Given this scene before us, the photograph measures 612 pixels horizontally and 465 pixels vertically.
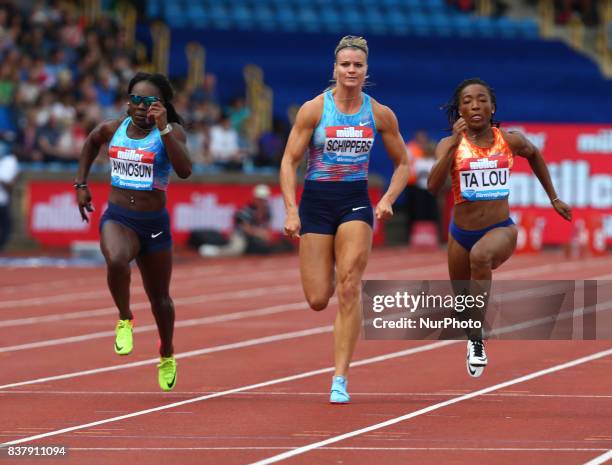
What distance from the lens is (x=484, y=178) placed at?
1058 centimetres

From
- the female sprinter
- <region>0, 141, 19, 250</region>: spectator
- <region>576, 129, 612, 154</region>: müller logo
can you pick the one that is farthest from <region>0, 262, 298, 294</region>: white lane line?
the female sprinter

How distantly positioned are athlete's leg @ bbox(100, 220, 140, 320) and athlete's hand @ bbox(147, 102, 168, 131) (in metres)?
0.70

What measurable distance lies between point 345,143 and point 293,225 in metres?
0.65

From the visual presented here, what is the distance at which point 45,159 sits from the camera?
26609 mm

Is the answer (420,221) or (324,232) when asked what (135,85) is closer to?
(324,232)

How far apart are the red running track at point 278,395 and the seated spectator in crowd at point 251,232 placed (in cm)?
845

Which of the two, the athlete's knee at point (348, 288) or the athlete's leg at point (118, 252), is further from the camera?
the athlete's leg at point (118, 252)

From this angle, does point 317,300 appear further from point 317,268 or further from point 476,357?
point 476,357

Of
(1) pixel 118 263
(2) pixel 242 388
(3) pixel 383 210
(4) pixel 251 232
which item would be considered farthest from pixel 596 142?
(1) pixel 118 263

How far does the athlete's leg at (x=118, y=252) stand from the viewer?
33.5 feet

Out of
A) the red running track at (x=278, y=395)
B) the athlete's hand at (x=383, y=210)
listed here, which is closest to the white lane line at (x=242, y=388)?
the red running track at (x=278, y=395)

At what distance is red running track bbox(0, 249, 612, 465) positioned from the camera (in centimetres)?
809

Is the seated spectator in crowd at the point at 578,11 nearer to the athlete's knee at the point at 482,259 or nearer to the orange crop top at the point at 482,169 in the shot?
the orange crop top at the point at 482,169

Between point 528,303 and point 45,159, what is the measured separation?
690 inches
